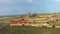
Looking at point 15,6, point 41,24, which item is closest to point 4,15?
point 15,6

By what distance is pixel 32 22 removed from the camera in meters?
2.49

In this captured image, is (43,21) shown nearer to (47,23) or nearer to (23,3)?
(47,23)

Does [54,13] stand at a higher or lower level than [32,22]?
higher

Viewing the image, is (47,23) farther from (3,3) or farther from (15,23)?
(3,3)

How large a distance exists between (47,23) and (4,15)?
845 millimetres

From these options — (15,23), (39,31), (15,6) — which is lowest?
(39,31)

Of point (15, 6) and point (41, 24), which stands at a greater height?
point (15, 6)

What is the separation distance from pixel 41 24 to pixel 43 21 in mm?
74

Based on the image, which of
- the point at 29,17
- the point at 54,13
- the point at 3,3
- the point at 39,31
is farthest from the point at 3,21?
the point at 54,13

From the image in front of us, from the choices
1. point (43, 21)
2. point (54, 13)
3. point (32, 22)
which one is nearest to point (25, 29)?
point (32, 22)

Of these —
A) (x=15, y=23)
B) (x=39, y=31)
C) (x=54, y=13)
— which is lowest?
(x=39, y=31)

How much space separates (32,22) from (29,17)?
11cm

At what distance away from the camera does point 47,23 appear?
2.45 metres

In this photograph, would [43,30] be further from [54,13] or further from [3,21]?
[3,21]
